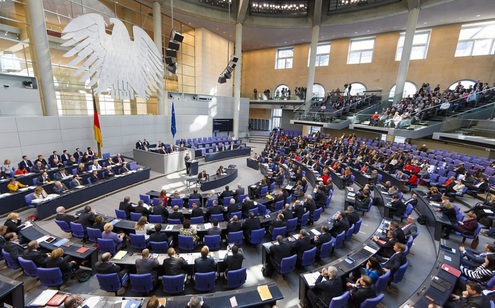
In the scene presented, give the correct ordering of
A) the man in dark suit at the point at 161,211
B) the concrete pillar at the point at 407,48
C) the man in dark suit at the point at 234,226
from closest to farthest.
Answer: the man in dark suit at the point at 234,226
the man in dark suit at the point at 161,211
the concrete pillar at the point at 407,48

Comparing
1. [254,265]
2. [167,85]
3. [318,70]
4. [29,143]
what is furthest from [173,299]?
[318,70]

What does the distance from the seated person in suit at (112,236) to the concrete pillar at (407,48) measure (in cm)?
2133

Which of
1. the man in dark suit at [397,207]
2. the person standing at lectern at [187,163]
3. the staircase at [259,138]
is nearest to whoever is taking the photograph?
the man in dark suit at [397,207]

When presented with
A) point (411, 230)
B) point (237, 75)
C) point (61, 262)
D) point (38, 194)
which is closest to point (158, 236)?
point (61, 262)

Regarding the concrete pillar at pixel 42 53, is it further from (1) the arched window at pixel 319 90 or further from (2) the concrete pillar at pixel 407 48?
(1) the arched window at pixel 319 90

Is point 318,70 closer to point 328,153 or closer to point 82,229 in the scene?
point 328,153

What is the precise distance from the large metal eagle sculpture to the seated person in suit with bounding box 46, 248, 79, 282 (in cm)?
993

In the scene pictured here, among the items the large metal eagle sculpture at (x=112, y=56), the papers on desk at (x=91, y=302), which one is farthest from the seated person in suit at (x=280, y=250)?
the large metal eagle sculpture at (x=112, y=56)

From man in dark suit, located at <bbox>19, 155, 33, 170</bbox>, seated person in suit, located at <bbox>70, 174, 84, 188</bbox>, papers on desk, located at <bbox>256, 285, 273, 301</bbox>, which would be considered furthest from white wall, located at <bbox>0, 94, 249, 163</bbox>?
papers on desk, located at <bbox>256, 285, 273, 301</bbox>

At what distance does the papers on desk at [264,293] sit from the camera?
3.86m

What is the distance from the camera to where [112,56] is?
1309 cm

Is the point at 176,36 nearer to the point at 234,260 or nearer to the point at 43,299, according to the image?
the point at 234,260

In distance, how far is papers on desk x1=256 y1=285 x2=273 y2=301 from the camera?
3.86 metres

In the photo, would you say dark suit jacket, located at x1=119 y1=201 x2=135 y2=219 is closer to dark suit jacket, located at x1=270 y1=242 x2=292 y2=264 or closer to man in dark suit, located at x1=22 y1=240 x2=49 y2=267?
man in dark suit, located at x1=22 y1=240 x2=49 y2=267
